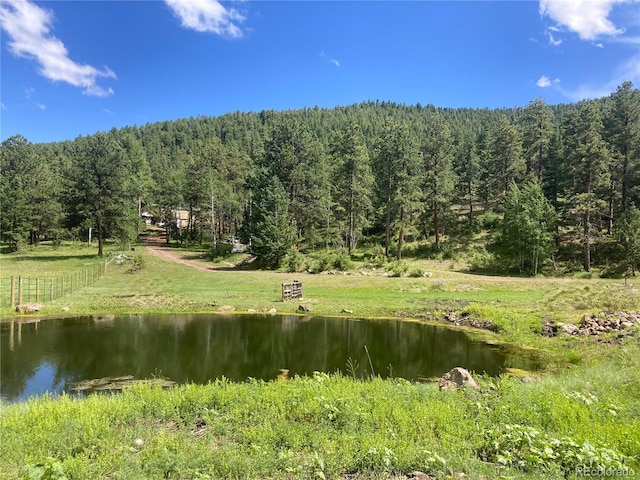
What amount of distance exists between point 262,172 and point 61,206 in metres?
38.9

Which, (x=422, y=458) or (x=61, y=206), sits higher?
(x=61, y=206)

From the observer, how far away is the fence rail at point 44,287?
84.3ft

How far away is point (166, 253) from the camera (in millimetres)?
60938

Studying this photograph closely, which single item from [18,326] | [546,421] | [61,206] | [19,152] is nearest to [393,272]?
[18,326]

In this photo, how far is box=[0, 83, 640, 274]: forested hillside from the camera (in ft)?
154

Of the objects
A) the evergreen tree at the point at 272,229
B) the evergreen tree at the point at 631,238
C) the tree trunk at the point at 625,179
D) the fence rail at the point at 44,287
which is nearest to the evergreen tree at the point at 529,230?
the evergreen tree at the point at 631,238

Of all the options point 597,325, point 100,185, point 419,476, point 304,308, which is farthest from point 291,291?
point 100,185

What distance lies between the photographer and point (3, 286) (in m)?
31.7

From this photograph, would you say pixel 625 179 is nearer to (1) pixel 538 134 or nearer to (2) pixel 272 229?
(1) pixel 538 134

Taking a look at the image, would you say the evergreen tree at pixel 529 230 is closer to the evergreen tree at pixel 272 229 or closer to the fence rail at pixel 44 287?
the evergreen tree at pixel 272 229

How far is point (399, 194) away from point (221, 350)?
38090 mm

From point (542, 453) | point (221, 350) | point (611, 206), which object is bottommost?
point (221, 350)

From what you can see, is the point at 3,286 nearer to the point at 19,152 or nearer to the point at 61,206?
the point at 61,206

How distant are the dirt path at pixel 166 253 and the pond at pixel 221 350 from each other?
78.5ft
